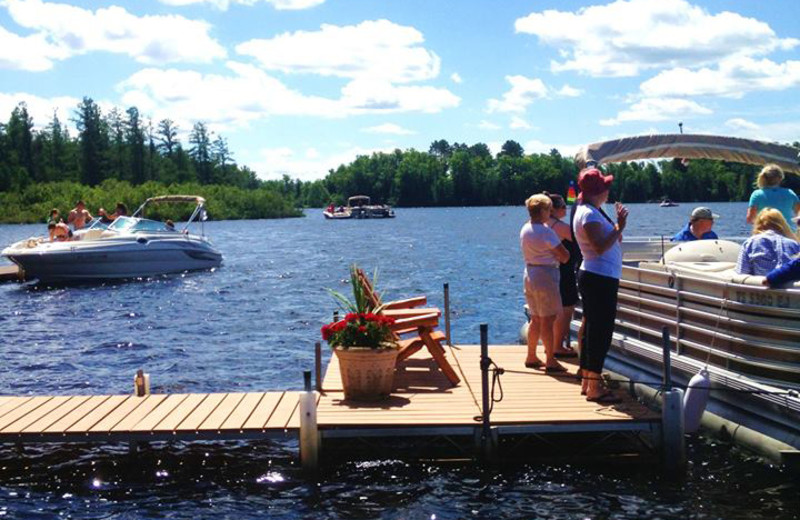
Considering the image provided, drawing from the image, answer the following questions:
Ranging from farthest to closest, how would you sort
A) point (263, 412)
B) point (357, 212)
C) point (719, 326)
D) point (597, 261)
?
point (357, 212) → point (263, 412) → point (719, 326) → point (597, 261)

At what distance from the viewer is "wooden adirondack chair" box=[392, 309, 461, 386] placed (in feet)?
32.3

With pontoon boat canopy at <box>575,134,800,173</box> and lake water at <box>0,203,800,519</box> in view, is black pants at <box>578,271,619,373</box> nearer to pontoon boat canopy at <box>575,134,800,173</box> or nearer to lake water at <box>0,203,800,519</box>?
lake water at <box>0,203,800,519</box>

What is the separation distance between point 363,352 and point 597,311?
237 cm

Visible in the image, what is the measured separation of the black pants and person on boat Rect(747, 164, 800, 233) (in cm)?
292

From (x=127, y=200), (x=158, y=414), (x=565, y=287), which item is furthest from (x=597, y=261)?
(x=127, y=200)

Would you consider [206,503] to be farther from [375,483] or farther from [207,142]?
[207,142]

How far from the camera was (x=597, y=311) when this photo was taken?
27.8ft

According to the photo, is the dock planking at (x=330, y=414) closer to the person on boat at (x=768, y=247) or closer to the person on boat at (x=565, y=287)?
the person on boat at (x=565, y=287)

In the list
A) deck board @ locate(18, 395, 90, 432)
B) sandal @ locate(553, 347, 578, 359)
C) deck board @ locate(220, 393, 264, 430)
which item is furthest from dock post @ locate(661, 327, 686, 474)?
deck board @ locate(18, 395, 90, 432)

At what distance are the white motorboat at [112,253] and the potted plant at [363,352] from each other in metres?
22.7

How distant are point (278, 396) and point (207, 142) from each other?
484 ft

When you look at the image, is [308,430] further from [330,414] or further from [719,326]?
[719,326]

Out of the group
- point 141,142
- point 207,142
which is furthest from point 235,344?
point 207,142

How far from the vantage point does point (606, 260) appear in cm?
837
